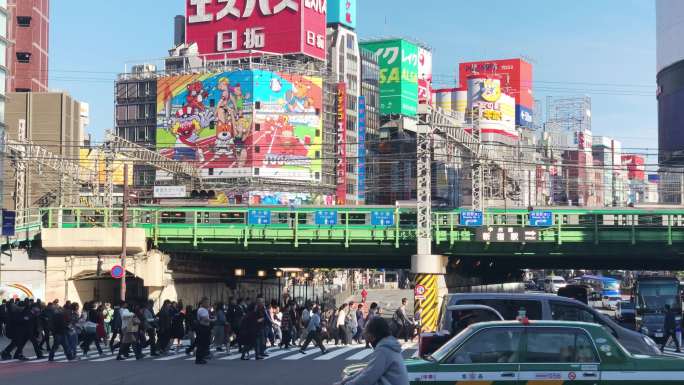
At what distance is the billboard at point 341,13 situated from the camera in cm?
14050

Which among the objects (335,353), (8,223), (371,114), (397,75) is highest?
(397,75)

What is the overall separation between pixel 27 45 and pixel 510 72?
100m

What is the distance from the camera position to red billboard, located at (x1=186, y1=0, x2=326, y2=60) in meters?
117

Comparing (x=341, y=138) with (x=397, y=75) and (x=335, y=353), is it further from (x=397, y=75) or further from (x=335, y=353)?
(x=335, y=353)

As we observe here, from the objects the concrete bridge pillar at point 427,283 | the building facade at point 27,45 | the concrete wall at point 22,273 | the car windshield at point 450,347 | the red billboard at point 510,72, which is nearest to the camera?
the car windshield at point 450,347

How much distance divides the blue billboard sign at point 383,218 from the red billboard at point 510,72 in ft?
456

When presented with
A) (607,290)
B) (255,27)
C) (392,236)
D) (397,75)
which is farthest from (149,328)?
(397,75)

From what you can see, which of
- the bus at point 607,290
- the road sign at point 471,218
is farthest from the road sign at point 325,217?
the bus at point 607,290

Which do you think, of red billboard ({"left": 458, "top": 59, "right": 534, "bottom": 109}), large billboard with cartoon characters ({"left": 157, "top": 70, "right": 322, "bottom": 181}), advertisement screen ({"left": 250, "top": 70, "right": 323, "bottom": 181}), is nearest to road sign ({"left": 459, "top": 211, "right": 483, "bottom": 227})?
advertisement screen ({"left": 250, "top": 70, "right": 323, "bottom": 181})

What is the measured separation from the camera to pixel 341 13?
141250 mm

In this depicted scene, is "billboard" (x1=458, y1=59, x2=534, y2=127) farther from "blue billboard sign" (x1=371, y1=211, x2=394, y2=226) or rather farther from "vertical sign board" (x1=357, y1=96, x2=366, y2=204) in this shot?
"blue billboard sign" (x1=371, y1=211, x2=394, y2=226)

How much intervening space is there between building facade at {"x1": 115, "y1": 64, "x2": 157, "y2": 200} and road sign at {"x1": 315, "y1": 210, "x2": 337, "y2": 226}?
75.6 meters

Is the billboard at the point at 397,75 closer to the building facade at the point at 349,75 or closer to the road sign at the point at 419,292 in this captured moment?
the building facade at the point at 349,75

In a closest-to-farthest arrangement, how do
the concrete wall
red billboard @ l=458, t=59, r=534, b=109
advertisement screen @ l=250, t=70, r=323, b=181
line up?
1. the concrete wall
2. advertisement screen @ l=250, t=70, r=323, b=181
3. red billboard @ l=458, t=59, r=534, b=109
